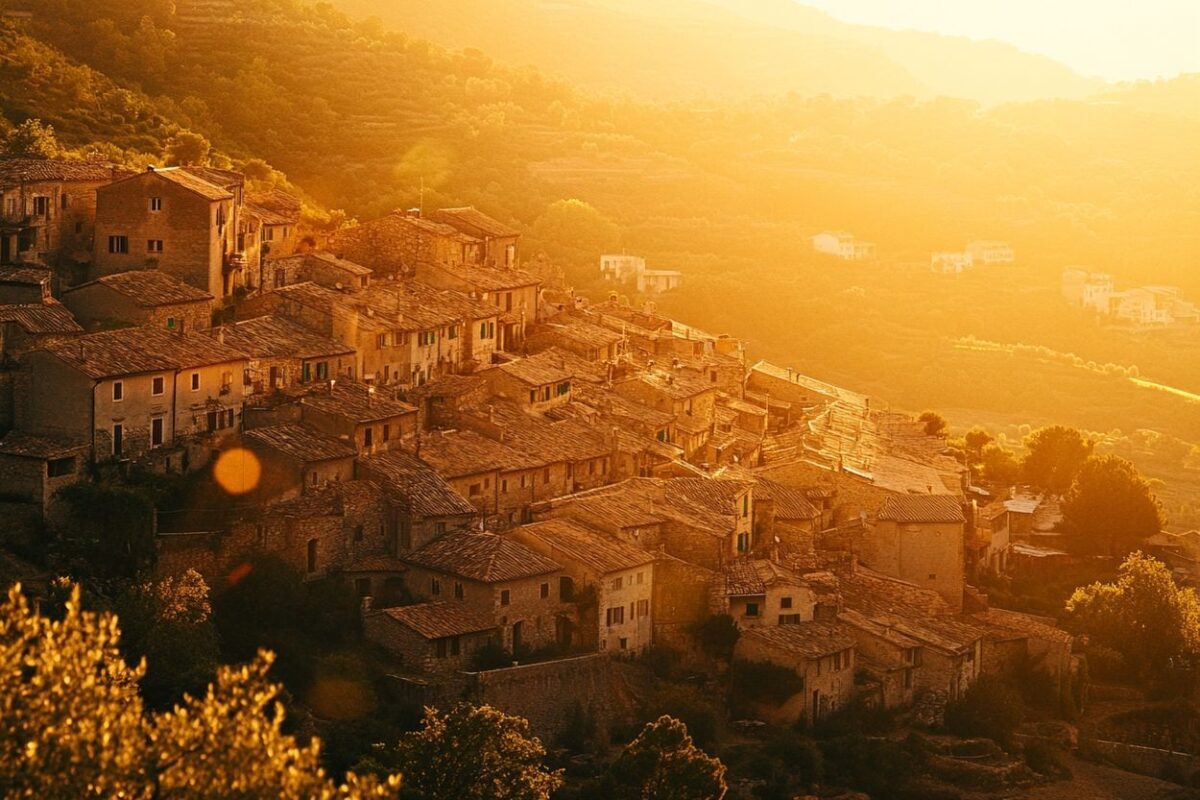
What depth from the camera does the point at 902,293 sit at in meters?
103

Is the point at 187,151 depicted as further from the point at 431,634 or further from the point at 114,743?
the point at 114,743

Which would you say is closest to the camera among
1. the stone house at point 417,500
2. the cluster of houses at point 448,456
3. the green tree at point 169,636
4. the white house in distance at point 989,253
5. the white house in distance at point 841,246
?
the green tree at point 169,636

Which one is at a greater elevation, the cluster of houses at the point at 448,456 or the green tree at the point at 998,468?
the cluster of houses at the point at 448,456

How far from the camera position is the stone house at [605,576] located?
1593 inches

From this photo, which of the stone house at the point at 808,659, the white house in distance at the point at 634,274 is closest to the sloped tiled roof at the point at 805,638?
the stone house at the point at 808,659

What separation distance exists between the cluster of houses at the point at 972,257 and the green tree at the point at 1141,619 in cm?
5972

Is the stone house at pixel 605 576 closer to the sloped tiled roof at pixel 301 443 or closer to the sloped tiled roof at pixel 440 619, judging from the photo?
the sloped tiled roof at pixel 440 619

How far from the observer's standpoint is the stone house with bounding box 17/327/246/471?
37.8 m

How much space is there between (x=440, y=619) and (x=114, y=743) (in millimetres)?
17931

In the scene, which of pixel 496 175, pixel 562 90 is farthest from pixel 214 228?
pixel 562 90

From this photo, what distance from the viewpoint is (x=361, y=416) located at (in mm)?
41812

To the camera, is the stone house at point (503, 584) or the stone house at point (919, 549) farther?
the stone house at point (919, 549)

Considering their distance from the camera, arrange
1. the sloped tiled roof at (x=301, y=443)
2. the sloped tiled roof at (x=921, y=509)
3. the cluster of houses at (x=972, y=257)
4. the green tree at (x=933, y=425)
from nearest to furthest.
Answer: the sloped tiled roof at (x=301, y=443) → the sloped tiled roof at (x=921, y=509) → the green tree at (x=933, y=425) → the cluster of houses at (x=972, y=257)

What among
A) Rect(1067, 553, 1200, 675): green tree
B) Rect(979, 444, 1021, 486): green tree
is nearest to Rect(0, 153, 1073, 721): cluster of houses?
Rect(1067, 553, 1200, 675): green tree
